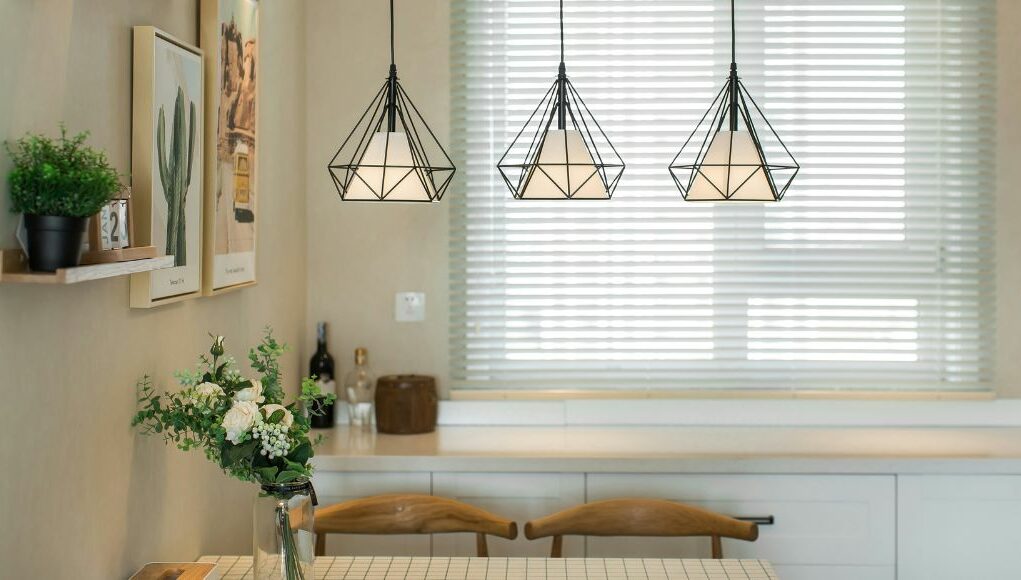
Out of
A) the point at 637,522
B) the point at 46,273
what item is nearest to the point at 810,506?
the point at 637,522

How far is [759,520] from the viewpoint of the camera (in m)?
2.58

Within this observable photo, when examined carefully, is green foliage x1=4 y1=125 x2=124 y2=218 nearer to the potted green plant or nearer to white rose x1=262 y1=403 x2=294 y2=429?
the potted green plant

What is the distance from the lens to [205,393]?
5.33 feet

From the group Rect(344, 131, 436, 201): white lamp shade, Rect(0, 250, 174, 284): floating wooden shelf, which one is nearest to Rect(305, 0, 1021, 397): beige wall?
Rect(344, 131, 436, 201): white lamp shade

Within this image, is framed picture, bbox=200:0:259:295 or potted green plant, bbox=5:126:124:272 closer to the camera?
potted green plant, bbox=5:126:124:272

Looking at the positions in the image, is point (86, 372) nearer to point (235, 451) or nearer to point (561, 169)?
point (235, 451)

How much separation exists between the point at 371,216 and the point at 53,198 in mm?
1921

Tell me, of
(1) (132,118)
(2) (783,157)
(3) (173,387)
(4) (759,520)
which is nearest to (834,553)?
(4) (759,520)

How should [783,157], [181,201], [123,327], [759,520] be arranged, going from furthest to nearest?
[783,157], [759,520], [181,201], [123,327]

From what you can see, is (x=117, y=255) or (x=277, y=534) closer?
(x=117, y=255)

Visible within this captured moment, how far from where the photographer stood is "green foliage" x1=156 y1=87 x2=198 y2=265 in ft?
5.60

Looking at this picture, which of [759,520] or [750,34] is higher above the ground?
[750,34]

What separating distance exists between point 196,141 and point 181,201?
0.16 m

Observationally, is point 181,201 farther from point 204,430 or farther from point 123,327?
point 204,430
